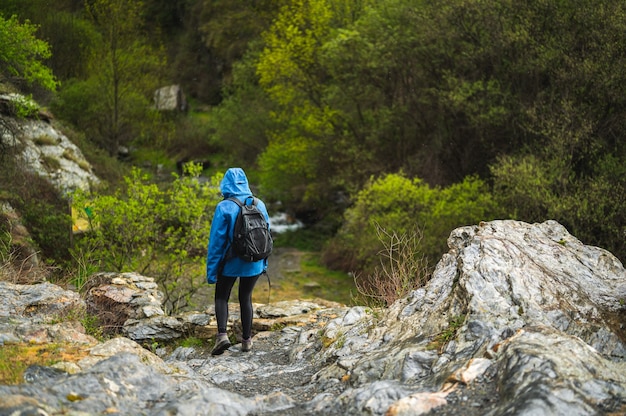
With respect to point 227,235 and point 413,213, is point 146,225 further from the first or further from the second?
point 413,213

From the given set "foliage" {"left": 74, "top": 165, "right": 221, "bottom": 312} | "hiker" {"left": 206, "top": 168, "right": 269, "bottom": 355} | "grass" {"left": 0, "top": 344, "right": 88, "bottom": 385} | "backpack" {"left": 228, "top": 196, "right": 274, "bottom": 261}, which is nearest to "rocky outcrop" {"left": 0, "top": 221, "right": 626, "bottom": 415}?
"grass" {"left": 0, "top": 344, "right": 88, "bottom": 385}

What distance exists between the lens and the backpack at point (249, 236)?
6.28 metres

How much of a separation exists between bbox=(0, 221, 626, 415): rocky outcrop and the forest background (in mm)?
5463

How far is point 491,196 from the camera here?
17328 mm

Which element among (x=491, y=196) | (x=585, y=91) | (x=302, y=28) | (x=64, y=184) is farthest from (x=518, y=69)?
(x=64, y=184)

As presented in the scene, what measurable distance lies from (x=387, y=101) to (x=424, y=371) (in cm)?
2088

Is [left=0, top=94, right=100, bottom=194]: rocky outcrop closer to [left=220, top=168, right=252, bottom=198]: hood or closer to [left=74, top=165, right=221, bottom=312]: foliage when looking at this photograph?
[left=74, top=165, right=221, bottom=312]: foliage

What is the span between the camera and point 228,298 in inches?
262

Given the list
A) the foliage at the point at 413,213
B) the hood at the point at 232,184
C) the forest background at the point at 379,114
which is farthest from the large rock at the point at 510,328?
the foliage at the point at 413,213

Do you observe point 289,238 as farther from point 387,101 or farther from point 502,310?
point 502,310

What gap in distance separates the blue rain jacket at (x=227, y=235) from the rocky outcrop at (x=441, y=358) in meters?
1.06

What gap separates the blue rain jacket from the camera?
6.32 metres

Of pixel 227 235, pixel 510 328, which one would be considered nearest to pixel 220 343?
pixel 227 235

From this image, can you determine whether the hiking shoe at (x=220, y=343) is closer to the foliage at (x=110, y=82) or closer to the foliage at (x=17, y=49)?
the foliage at (x=17, y=49)
